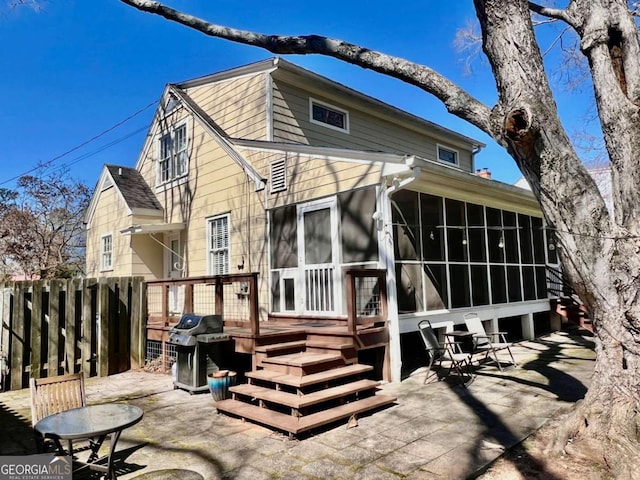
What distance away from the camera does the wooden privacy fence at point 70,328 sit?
678 cm

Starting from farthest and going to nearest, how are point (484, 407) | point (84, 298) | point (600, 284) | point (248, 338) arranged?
point (84, 298) < point (248, 338) < point (484, 407) < point (600, 284)

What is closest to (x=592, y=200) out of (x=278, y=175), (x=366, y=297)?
(x=366, y=297)

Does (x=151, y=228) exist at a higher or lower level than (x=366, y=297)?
higher

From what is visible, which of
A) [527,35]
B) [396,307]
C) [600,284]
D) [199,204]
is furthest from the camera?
[199,204]

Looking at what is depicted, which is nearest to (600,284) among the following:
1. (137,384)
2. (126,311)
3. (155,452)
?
(155,452)

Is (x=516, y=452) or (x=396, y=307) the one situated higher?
(x=396, y=307)

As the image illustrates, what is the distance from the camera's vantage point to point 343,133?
36.2 ft

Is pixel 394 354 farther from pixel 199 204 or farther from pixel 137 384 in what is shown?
pixel 199 204

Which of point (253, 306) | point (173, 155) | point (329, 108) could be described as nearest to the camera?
point (253, 306)

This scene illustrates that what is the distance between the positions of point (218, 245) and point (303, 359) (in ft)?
16.9

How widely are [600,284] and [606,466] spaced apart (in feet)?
4.49

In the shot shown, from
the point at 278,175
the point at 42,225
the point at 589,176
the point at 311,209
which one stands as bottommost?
the point at 589,176

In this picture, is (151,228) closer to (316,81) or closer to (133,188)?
(133,188)

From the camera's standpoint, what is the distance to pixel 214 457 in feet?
12.3
